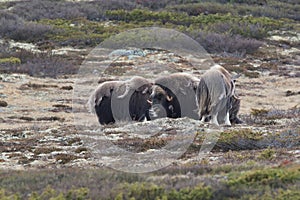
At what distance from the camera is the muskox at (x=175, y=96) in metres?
12.6

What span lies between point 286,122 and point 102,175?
6.38 metres

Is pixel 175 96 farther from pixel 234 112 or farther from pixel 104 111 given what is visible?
pixel 104 111

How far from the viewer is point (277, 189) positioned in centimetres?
601

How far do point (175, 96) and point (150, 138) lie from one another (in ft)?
7.52

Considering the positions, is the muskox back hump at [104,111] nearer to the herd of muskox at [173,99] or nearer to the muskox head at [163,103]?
the herd of muskox at [173,99]

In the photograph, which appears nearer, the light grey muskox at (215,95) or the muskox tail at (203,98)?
the light grey muskox at (215,95)

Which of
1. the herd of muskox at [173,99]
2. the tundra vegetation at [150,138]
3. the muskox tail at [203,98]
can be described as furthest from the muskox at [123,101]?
the muskox tail at [203,98]

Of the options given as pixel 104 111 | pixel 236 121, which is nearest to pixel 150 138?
pixel 236 121

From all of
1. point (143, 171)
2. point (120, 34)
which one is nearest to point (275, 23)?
point (120, 34)

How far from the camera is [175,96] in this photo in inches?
498

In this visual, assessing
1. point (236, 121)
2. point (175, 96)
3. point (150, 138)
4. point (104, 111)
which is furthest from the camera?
point (104, 111)

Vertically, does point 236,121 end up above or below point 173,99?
below

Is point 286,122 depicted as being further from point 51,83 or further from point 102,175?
point 51,83

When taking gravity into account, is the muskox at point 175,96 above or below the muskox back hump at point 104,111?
above
